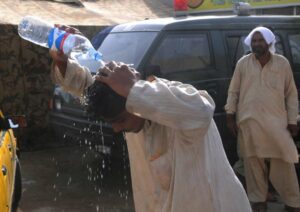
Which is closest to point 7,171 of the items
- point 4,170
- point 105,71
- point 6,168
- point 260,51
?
point 6,168

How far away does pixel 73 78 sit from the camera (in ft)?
6.57

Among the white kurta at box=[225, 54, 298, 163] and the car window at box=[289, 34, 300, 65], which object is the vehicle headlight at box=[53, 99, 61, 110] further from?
the car window at box=[289, 34, 300, 65]

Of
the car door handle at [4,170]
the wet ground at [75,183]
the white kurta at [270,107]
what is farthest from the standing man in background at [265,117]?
the car door handle at [4,170]

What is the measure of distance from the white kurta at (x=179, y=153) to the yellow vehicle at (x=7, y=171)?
1.87 m

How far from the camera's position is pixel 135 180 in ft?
5.98

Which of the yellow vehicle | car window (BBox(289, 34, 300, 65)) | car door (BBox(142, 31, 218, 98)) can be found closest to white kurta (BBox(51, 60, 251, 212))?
the yellow vehicle

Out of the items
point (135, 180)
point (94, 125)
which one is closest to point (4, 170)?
point (94, 125)

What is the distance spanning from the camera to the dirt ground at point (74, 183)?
206 inches

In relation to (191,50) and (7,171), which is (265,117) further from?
(7,171)

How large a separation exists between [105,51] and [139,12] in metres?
5.32

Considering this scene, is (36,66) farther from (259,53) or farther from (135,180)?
(135,180)

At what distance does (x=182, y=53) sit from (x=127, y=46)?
69cm

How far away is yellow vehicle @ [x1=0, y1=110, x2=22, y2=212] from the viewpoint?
3.43 m

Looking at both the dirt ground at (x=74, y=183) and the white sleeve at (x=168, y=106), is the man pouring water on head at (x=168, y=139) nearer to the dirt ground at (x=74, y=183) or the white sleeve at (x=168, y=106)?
the white sleeve at (x=168, y=106)
